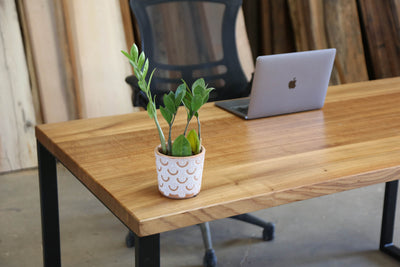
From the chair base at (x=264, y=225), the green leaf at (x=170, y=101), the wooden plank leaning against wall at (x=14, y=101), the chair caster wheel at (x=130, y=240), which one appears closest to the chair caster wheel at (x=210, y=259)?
the chair base at (x=264, y=225)

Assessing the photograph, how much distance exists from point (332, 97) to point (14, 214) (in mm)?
1645

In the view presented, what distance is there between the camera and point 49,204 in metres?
1.60

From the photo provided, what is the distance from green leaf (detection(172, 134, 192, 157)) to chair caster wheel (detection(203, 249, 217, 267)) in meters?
1.12

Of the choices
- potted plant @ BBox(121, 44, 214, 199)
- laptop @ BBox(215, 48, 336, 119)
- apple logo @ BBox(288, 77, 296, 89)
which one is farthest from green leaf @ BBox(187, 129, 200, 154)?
apple logo @ BBox(288, 77, 296, 89)

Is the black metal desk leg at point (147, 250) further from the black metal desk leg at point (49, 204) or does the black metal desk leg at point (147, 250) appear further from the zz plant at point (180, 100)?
the black metal desk leg at point (49, 204)

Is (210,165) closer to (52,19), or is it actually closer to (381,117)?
(381,117)

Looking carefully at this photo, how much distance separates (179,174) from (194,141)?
0.24ft

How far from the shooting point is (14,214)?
2.56 m

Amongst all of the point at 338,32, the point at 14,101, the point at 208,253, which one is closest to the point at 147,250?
the point at 208,253

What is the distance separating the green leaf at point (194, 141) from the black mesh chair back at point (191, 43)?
131 cm

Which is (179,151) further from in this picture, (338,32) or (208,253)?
(338,32)

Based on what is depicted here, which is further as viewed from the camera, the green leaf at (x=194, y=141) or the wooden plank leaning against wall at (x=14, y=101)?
the wooden plank leaning against wall at (x=14, y=101)

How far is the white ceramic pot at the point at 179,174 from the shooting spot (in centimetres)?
101

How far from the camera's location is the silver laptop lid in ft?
4.98
